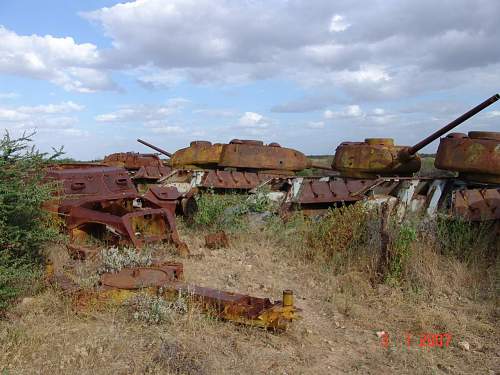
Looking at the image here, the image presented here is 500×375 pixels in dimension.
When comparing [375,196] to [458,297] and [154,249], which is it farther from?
[154,249]

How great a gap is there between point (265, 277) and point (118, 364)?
9.44 feet

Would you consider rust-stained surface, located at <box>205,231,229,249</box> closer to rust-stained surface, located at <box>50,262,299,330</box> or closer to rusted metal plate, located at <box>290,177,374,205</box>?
rusted metal plate, located at <box>290,177,374,205</box>

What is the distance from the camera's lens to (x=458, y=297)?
594 cm

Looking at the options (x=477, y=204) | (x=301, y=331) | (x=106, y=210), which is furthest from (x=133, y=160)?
(x=301, y=331)

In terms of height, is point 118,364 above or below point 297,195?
below

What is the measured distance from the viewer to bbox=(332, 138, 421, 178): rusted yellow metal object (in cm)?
1050

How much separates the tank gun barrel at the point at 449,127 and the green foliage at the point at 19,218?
22.0 feet

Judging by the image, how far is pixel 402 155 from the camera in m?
10.5

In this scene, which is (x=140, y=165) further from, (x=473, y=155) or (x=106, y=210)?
(x=473, y=155)

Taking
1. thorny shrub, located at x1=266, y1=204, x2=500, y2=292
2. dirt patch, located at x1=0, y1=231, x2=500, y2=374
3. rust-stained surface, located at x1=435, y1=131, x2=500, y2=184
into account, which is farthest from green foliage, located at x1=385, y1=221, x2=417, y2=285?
rust-stained surface, located at x1=435, y1=131, x2=500, y2=184

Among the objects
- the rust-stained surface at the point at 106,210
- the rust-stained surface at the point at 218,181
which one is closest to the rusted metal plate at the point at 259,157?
the rust-stained surface at the point at 218,181

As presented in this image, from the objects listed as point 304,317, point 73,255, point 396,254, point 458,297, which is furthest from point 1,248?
point 458,297
